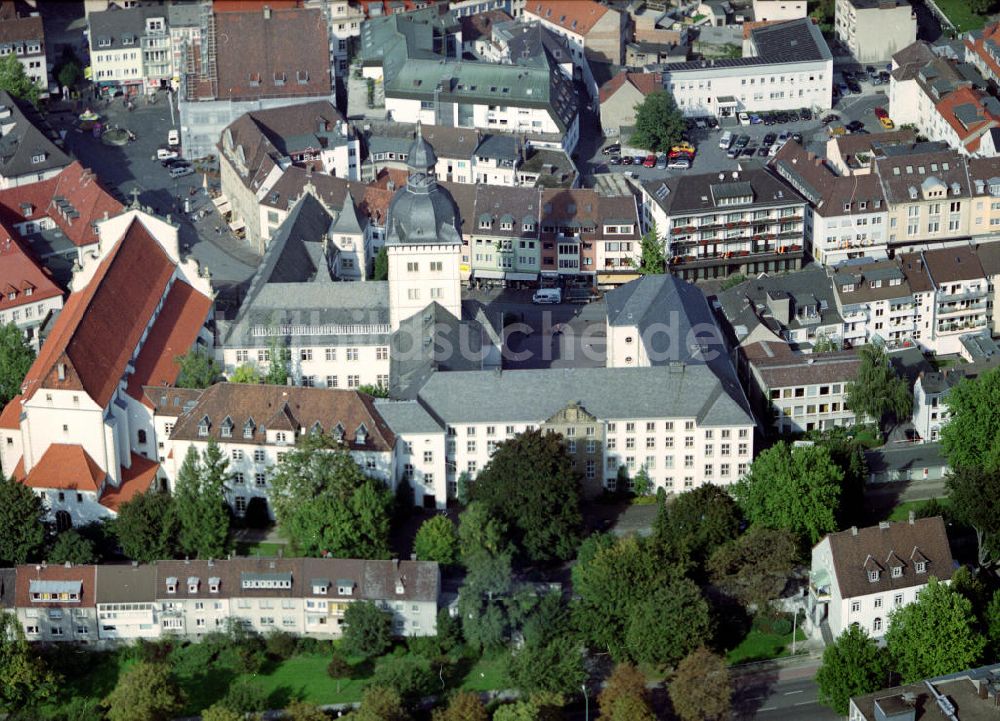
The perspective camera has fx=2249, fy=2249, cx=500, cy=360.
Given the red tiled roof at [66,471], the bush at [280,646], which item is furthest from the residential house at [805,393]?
the red tiled roof at [66,471]

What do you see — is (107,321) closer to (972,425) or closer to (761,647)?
(761,647)

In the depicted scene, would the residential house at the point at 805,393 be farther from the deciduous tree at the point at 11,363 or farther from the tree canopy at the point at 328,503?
the deciduous tree at the point at 11,363

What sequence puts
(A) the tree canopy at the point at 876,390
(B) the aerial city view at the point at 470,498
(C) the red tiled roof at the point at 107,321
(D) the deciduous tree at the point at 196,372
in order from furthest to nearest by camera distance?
(A) the tree canopy at the point at 876,390 < (D) the deciduous tree at the point at 196,372 < (C) the red tiled roof at the point at 107,321 < (B) the aerial city view at the point at 470,498

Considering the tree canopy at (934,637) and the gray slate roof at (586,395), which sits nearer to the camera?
the tree canopy at (934,637)

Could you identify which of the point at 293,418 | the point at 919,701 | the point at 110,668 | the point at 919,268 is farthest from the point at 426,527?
the point at 919,268

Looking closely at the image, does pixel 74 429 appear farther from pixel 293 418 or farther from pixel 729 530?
pixel 729 530

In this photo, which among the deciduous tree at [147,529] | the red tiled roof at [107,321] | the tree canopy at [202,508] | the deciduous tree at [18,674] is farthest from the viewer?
the red tiled roof at [107,321]
